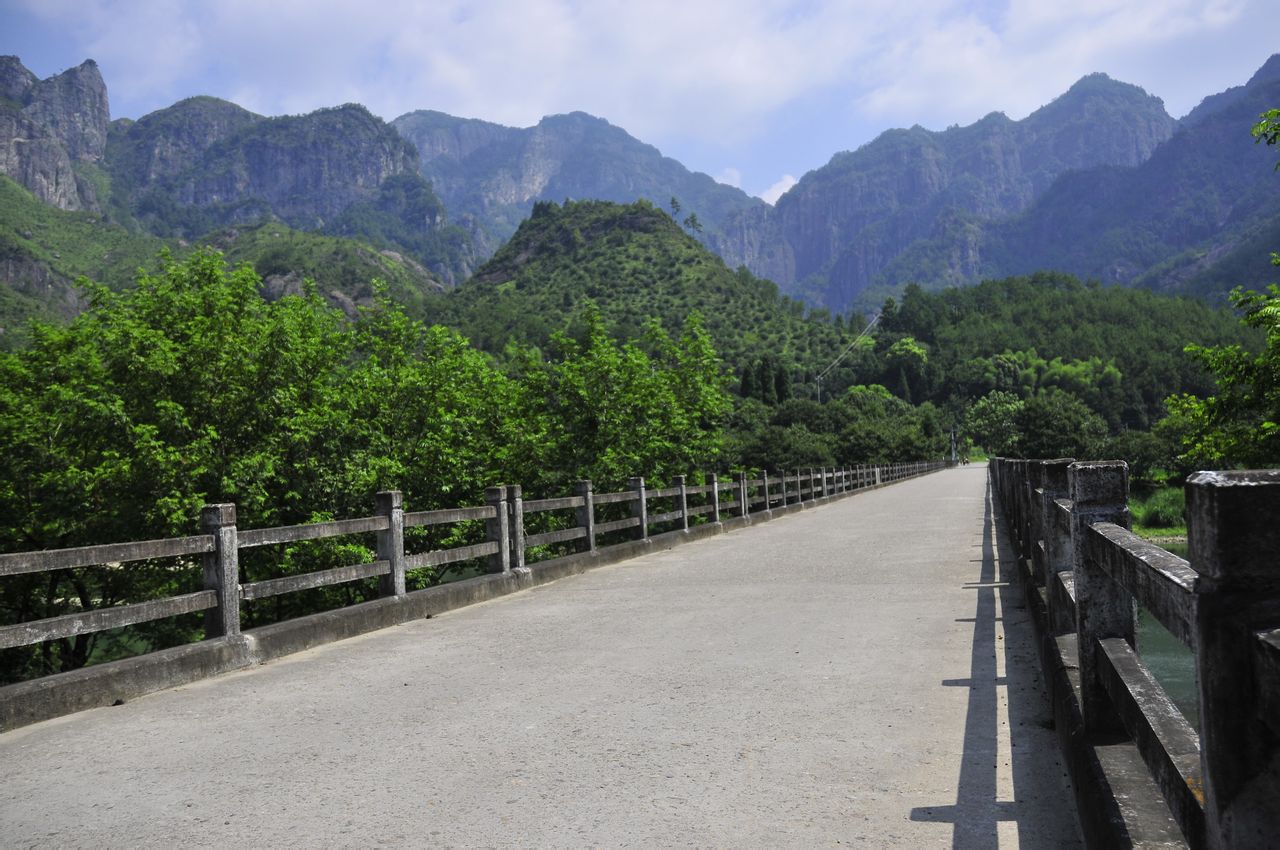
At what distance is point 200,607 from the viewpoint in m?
7.61

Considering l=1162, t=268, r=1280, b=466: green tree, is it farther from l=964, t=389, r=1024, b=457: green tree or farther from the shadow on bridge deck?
l=964, t=389, r=1024, b=457: green tree

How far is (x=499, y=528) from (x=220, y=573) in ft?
15.8

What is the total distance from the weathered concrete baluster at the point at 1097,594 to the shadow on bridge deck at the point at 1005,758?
49 centimetres

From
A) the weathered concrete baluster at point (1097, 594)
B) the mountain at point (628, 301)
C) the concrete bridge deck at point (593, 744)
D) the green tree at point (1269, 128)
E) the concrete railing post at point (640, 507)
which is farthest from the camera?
the mountain at point (628, 301)

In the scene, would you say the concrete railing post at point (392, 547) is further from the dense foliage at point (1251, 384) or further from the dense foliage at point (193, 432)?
the dense foliage at point (1251, 384)

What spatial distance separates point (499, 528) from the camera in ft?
40.7

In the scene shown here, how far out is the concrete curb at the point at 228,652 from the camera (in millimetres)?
6230

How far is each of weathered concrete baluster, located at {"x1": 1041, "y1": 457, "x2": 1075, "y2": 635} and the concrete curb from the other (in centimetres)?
601

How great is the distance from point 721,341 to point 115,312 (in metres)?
160

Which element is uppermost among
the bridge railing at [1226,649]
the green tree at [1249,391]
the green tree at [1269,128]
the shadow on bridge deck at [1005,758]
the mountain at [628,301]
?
the mountain at [628,301]

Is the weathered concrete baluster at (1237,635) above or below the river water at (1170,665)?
above

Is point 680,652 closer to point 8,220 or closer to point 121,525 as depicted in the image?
point 121,525

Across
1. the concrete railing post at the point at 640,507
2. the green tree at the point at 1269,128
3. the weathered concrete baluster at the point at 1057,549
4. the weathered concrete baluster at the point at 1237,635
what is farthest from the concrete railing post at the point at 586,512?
the weathered concrete baluster at the point at 1237,635

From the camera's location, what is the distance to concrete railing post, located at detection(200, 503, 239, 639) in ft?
25.6
